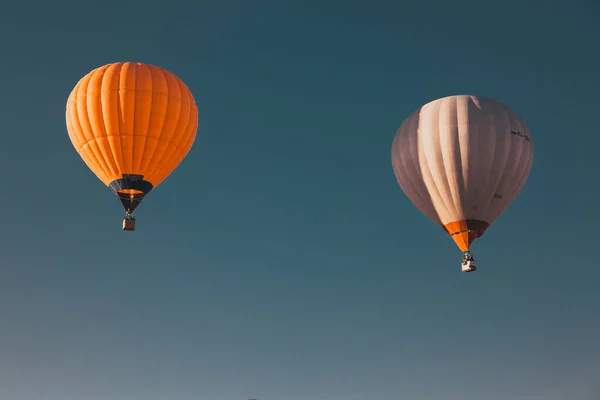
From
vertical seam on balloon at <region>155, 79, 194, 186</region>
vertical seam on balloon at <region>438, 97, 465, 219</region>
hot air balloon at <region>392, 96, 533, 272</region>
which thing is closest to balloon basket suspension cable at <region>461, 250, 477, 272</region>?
hot air balloon at <region>392, 96, 533, 272</region>

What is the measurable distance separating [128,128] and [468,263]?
43.6ft

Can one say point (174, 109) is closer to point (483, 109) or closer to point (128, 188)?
point (128, 188)

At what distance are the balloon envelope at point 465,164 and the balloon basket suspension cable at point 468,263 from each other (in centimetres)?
36

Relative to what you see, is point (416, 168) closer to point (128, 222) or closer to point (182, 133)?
point (182, 133)

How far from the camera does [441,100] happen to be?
4741cm

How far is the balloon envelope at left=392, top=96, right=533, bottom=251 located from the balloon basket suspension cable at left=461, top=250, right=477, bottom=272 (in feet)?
1.17

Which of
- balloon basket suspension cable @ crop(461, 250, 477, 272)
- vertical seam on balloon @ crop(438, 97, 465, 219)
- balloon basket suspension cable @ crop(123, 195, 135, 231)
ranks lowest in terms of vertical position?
balloon basket suspension cable @ crop(461, 250, 477, 272)

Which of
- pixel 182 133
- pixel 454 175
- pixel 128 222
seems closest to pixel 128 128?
pixel 182 133

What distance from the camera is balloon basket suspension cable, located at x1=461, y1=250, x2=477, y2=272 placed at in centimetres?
4559

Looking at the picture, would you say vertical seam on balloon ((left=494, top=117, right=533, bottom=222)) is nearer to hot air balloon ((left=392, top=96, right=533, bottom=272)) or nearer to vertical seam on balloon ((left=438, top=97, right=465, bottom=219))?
hot air balloon ((left=392, top=96, right=533, bottom=272))

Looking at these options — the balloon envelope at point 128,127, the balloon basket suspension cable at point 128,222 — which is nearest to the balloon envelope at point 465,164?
the balloon envelope at point 128,127

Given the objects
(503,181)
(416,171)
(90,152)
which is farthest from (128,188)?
(503,181)

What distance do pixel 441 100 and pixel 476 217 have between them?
471 centimetres

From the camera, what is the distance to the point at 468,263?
150 ft
